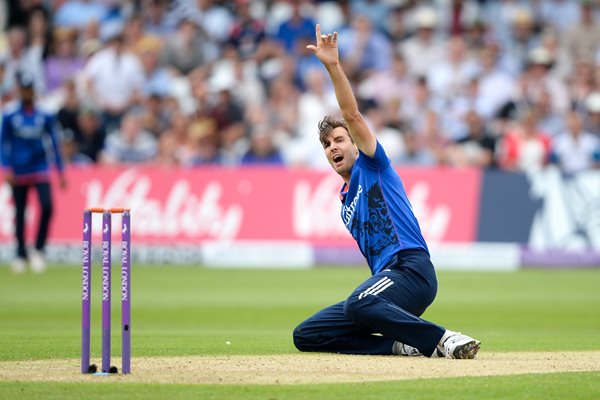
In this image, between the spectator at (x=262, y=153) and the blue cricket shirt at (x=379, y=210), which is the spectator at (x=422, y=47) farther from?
the blue cricket shirt at (x=379, y=210)

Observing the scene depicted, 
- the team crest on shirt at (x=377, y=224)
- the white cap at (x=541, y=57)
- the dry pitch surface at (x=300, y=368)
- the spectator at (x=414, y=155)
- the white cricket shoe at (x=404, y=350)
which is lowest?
the dry pitch surface at (x=300, y=368)

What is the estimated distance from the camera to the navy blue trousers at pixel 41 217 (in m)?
17.2

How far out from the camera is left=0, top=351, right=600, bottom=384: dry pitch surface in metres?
6.88

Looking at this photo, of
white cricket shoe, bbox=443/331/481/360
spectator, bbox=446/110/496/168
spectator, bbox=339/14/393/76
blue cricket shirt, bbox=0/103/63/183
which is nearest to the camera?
white cricket shoe, bbox=443/331/481/360

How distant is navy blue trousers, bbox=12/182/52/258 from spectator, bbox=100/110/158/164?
8.37ft

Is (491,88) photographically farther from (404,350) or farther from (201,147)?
(404,350)

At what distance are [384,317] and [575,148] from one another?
480 inches

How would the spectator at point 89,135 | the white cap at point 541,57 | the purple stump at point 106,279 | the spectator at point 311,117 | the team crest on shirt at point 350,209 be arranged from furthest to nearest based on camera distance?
the white cap at point 541,57
the spectator at point 89,135
the spectator at point 311,117
the team crest on shirt at point 350,209
the purple stump at point 106,279

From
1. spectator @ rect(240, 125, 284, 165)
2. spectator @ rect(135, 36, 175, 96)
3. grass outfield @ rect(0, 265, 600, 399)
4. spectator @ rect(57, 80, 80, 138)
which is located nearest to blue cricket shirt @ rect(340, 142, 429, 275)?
grass outfield @ rect(0, 265, 600, 399)

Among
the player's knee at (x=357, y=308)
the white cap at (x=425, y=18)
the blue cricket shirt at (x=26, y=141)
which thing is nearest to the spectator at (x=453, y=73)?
the white cap at (x=425, y=18)

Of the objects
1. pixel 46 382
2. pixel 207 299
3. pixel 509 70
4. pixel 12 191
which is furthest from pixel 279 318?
pixel 509 70

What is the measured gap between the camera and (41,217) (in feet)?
56.8

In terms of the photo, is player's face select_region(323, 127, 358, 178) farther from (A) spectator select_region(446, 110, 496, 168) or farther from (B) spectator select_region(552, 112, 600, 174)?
(B) spectator select_region(552, 112, 600, 174)

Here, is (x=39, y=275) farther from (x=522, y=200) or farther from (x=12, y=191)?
(x=522, y=200)
